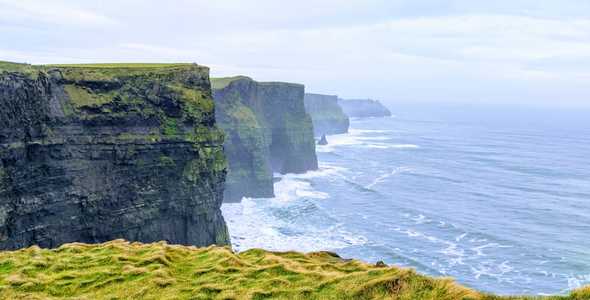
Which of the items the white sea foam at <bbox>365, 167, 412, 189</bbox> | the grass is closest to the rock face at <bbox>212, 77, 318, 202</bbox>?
the grass

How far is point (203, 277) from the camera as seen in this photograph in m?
18.3

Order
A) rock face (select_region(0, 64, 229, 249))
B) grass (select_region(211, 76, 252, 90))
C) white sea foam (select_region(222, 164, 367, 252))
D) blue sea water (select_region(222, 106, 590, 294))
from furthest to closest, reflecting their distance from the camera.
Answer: grass (select_region(211, 76, 252, 90)) → white sea foam (select_region(222, 164, 367, 252)) → blue sea water (select_region(222, 106, 590, 294)) → rock face (select_region(0, 64, 229, 249))

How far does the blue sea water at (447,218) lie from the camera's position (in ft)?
227

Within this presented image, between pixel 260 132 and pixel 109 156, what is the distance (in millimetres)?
65965

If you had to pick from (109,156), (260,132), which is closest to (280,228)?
(260,132)

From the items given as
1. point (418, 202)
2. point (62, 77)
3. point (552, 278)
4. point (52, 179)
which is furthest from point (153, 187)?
point (418, 202)

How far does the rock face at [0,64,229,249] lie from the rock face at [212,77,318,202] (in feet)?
151

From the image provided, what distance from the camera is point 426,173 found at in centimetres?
13788

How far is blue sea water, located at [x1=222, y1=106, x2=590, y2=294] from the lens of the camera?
6931cm

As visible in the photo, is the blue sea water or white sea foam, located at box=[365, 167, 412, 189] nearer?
the blue sea water

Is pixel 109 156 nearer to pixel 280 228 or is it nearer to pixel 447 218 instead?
pixel 280 228

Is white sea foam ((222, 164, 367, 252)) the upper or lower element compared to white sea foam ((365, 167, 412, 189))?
lower

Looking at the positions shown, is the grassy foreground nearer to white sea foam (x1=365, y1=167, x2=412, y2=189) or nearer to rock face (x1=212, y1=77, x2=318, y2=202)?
rock face (x1=212, y1=77, x2=318, y2=202)

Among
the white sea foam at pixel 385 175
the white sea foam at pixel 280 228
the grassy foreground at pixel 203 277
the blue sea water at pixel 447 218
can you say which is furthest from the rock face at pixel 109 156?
Result: the white sea foam at pixel 385 175
